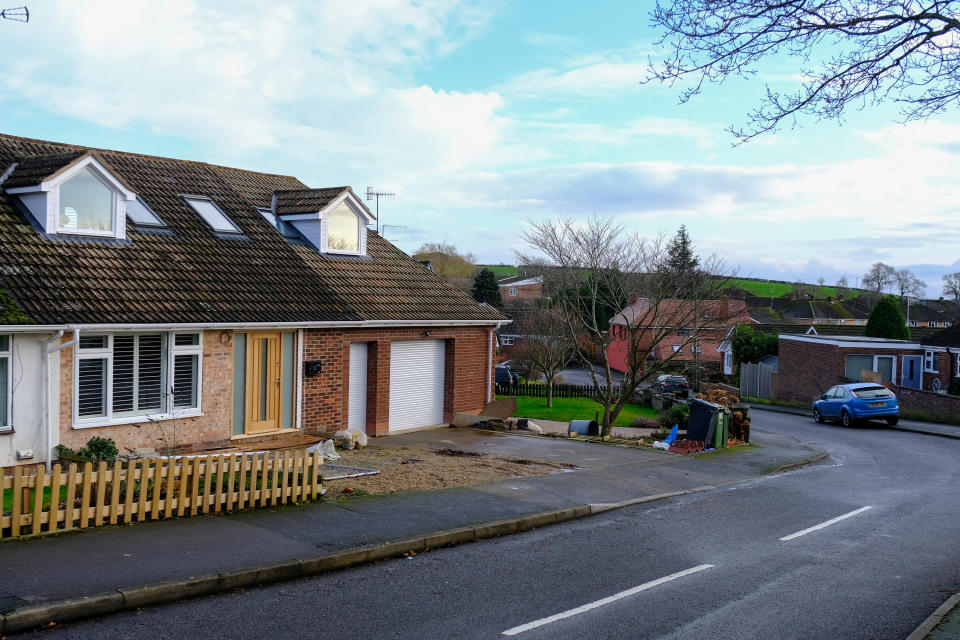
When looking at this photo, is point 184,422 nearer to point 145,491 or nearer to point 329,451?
point 329,451

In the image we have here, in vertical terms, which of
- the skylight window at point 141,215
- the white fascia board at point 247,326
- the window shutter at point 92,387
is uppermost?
the skylight window at point 141,215

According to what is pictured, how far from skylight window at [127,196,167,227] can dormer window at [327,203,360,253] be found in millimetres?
4408

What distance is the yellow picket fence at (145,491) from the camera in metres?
8.30

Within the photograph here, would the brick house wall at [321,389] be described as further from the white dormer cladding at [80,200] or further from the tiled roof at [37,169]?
the tiled roof at [37,169]

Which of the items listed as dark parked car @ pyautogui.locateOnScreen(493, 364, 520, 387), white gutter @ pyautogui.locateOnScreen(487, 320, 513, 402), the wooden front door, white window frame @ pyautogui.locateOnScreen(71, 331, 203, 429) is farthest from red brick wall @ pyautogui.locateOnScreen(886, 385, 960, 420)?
white window frame @ pyautogui.locateOnScreen(71, 331, 203, 429)

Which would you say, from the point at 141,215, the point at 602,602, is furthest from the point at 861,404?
the point at 602,602

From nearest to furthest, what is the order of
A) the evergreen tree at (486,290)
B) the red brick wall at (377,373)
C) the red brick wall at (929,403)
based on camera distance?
the red brick wall at (377,373) < the red brick wall at (929,403) < the evergreen tree at (486,290)

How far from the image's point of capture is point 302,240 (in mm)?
20047

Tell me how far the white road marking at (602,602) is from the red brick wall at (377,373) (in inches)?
397

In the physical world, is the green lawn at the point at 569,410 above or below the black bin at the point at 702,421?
below

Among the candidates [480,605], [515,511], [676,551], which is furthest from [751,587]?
[515,511]

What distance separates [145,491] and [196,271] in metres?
7.44

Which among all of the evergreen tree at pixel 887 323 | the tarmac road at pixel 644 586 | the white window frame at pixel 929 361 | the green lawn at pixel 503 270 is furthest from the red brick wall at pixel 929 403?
the green lawn at pixel 503 270

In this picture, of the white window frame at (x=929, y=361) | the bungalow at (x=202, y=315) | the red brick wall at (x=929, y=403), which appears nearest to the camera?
the bungalow at (x=202, y=315)
